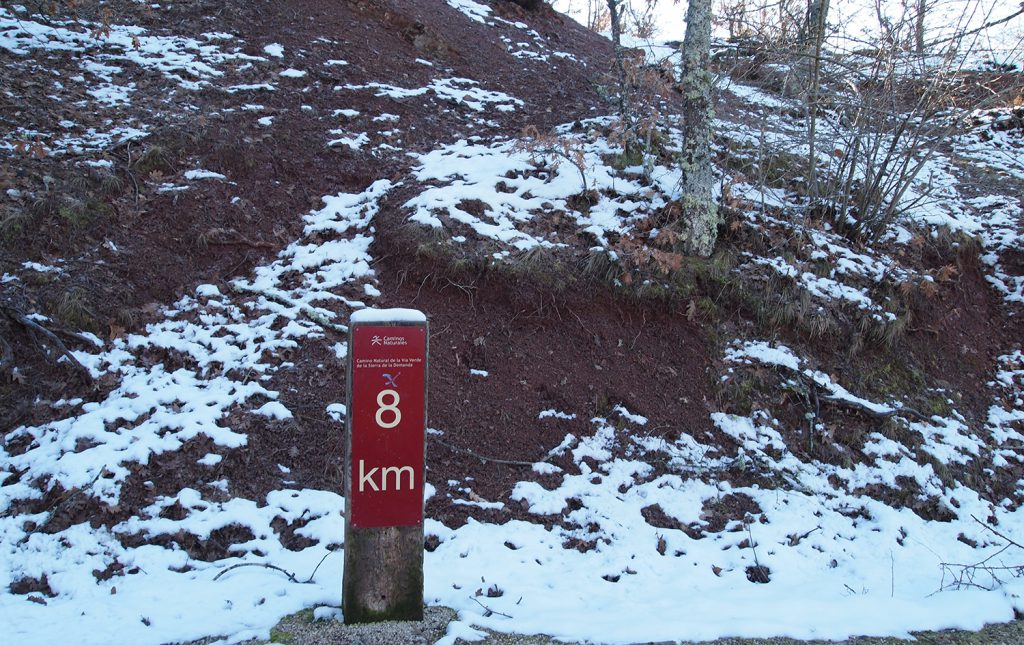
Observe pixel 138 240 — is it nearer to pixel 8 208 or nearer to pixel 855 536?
pixel 8 208

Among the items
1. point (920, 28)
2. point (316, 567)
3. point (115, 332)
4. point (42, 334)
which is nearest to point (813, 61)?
point (920, 28)

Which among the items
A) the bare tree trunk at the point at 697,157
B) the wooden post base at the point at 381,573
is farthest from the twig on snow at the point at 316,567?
the bare tree trunk at the point at 697,157

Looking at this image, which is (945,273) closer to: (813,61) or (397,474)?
(813,61)

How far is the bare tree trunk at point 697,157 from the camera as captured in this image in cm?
656

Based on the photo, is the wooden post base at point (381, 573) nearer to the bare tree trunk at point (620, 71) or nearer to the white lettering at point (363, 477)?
the white lettering at point (363, 477)

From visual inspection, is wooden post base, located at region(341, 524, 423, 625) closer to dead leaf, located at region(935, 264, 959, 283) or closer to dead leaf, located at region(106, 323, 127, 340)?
dead leaf, located at region(106, 323, 127, 340)

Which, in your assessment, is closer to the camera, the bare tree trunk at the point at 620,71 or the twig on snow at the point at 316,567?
the twig on snow at the point at 316,567

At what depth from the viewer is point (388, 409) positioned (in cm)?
300

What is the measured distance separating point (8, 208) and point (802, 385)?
8403mm

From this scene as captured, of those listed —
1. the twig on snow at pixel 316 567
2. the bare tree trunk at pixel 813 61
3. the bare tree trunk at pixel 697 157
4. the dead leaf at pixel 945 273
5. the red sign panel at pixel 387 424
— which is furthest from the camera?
the dead leaf at pixel 945 273

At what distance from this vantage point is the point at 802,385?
19.6 feet

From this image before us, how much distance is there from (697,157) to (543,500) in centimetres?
423

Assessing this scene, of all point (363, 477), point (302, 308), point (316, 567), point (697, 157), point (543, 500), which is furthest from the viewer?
point (697, 157)

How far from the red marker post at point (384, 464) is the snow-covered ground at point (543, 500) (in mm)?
456
